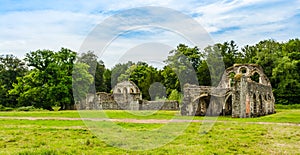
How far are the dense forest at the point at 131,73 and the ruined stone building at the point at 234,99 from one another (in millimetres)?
19387

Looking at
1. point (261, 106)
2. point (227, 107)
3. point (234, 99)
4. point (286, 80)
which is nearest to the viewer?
point (234, 99)

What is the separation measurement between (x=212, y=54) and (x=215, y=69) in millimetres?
3502

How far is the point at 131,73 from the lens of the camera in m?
76.9

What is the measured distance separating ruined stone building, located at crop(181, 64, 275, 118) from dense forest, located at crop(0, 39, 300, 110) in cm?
1939

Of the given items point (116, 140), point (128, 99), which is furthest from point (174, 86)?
point (116, 140)

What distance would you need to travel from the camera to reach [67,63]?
55469 millimetres

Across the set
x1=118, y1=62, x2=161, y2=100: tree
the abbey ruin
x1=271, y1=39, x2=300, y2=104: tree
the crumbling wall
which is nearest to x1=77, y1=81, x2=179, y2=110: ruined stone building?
the crumbling wall

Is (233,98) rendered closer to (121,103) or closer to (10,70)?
(121,103)

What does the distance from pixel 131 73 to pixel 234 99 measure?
155 ft

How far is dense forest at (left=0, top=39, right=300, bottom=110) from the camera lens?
52.2m

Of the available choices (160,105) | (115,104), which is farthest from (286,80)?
(115,104)

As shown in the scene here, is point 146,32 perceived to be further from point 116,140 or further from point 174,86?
point 174,86

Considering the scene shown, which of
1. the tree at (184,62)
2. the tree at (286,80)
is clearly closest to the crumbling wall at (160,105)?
the tree at (184,62)

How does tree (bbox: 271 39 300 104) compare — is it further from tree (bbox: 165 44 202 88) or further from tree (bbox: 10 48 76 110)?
tree (bbox: 10 48 76 110)
